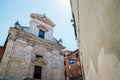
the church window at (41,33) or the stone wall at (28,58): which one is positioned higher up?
the church window at (41,33)

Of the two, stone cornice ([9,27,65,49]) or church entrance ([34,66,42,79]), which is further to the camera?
stone cornice ([9,27,65,49])

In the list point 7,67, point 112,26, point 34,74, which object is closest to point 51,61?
point 34,74

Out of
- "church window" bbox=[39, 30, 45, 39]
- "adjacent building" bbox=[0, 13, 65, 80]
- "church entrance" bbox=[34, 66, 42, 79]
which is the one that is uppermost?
"church window" bbox=[39, 30, 45, 39]

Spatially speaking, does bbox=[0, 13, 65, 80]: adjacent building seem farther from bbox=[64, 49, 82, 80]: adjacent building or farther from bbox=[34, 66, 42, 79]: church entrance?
bbox=[64, 49, 82, 80]: adjacent building

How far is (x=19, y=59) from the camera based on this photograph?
11.5 m

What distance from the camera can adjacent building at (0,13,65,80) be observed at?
10797 millimetres

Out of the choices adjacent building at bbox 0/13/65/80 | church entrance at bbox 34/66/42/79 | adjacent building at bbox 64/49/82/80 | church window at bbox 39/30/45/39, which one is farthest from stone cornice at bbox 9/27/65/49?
adjacent building at bbox 64/49/82/80

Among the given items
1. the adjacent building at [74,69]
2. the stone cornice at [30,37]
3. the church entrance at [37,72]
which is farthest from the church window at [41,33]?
the adjacent building at [74,69]

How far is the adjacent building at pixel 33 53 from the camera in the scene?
10.8 m

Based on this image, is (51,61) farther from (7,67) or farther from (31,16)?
(31,16)

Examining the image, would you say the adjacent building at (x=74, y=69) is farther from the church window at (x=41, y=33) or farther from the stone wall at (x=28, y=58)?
the church window at (x=41, y=33)

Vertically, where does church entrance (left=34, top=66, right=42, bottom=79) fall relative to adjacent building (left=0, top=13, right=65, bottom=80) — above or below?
below

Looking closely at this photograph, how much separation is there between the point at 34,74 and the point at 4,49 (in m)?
4.51

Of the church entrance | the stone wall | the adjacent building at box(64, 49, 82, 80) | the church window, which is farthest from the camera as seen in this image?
the adjacent building at box(64, 49, 82, 80)
